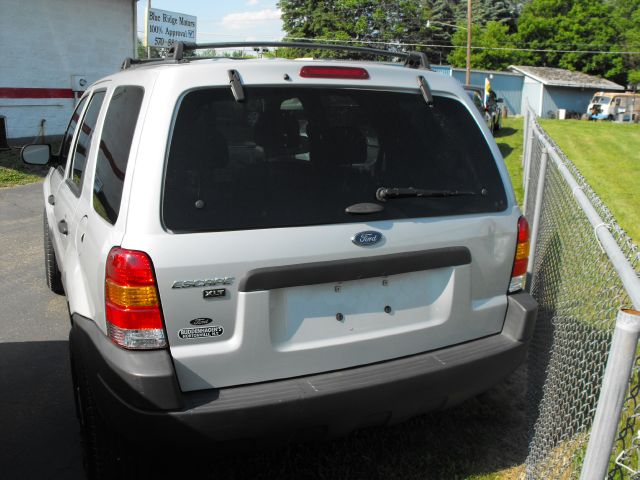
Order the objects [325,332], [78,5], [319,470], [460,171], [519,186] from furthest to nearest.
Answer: [78,5] < [519,186] < [319,470] < [460,171] < [325,332]

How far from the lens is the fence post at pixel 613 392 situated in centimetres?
161

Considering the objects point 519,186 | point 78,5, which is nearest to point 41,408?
point 519,186

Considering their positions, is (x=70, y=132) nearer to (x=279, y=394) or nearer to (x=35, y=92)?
(x=279, y=394)

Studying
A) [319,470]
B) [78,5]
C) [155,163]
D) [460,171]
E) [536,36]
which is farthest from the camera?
[536,36]

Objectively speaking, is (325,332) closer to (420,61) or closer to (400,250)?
(400,250)

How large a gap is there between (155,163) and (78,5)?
57.5 feet

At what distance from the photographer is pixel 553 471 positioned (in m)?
2.76

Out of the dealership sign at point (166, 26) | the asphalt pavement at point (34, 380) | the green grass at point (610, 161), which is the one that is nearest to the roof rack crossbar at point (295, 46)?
the asphalt pavement at point (34, 380)

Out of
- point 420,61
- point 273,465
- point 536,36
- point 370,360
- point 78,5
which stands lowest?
point 273,465

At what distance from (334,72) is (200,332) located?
132 centimetres

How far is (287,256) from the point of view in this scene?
98.6 inches

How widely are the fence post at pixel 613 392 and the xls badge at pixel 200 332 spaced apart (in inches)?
54.9

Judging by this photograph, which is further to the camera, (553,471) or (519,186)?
(519,186)

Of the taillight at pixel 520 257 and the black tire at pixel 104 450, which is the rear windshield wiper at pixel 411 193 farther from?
the black tire at pixel 104 450
